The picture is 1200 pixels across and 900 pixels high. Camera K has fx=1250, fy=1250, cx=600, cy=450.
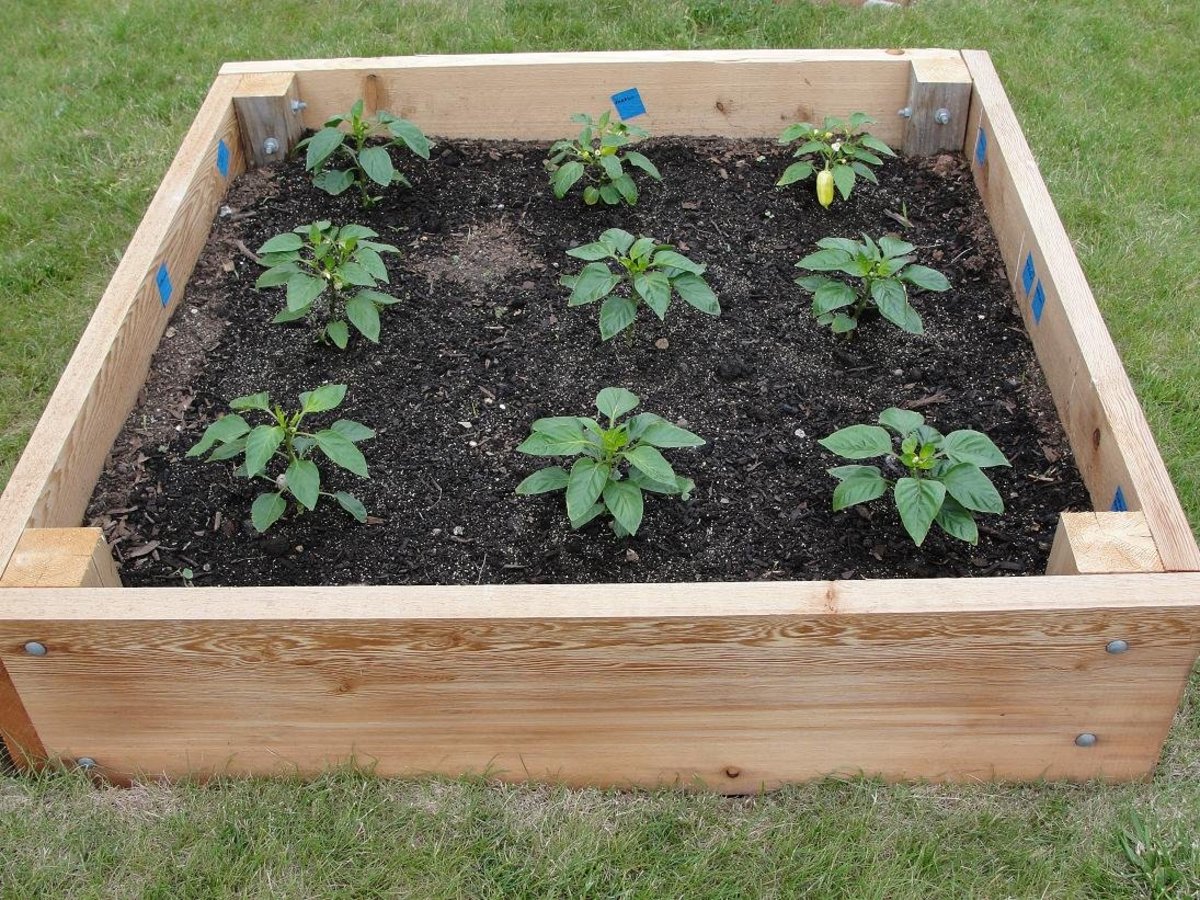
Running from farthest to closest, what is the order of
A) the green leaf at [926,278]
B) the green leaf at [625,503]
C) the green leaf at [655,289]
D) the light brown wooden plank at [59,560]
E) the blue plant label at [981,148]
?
the blue plant label at [981,148] < the green leaf at [926,278] < the green leaf at [655,289] < the green leaf at [625,503] < the light brown wooden plank at [59,560]

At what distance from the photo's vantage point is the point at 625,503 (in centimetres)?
229

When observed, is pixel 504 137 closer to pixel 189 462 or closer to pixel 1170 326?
pixel 189 462

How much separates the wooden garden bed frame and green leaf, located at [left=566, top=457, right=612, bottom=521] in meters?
0.22

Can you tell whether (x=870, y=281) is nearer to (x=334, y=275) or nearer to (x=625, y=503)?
(x=625, y=503)

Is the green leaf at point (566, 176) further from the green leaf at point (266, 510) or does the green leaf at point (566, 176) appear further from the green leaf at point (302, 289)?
the green leaf at point (266, 510)

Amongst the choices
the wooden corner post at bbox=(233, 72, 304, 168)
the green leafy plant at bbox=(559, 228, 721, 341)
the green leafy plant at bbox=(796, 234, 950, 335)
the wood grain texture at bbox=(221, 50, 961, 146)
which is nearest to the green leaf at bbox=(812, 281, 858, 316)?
the green leafy plant at bbox=(796, 234, 950, 335)

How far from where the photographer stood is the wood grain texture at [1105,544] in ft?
6.77

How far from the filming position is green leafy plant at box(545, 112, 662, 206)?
10.5 ft

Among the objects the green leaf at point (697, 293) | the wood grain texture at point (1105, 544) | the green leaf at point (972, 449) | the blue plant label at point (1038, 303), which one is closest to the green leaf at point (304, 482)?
the green leaf at point (697, 293)

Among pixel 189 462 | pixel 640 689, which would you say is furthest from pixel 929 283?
pixel 189 462

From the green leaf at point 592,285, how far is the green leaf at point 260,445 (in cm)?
69

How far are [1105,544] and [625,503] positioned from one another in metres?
0.83

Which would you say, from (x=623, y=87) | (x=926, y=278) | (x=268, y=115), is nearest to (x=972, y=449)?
(x=926, y=278)

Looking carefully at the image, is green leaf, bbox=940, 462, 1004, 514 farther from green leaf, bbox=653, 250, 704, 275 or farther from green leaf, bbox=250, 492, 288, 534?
green leaf, bbox=250, 492, 288, 534
